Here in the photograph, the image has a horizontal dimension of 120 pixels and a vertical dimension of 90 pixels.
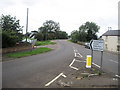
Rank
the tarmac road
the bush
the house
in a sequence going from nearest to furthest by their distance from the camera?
the tarmac road
the bush
the house

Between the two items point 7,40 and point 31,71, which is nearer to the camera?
point 31,71

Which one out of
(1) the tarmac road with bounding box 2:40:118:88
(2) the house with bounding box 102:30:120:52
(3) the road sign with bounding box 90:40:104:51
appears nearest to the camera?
(1) the tarmac road with bounding box 2:40:118:88

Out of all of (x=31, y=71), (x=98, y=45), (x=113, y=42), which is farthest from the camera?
(x=113, y=42)

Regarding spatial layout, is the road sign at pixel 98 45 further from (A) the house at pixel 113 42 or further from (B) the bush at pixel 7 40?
(A) the house at pixel 113 42

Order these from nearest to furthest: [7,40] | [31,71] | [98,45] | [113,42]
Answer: [31,71] → [98,45] → [7,40] → [113,42]

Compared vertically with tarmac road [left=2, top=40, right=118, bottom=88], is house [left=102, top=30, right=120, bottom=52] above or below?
above

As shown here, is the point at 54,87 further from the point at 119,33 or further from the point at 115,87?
the point at 119,33

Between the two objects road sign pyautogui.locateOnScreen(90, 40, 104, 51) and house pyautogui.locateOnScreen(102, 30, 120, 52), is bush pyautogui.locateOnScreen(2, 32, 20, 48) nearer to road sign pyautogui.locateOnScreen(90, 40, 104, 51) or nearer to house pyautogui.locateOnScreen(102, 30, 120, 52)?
road sign pyautogui.locateOnScreen(90, 40, 104, 51)

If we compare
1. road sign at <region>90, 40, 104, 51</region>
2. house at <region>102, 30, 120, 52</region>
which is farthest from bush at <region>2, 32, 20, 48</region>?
house at <region>102, 30, 120, 52</region>

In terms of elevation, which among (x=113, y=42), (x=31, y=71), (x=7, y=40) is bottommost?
(x=31, y=71)

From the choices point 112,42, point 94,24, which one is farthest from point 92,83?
point 94,24

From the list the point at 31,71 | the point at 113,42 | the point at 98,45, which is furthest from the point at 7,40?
the point at 113,42

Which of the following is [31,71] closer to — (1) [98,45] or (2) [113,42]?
(1) [98,45]

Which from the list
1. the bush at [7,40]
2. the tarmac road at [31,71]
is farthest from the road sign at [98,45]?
the bush at [7,40]
